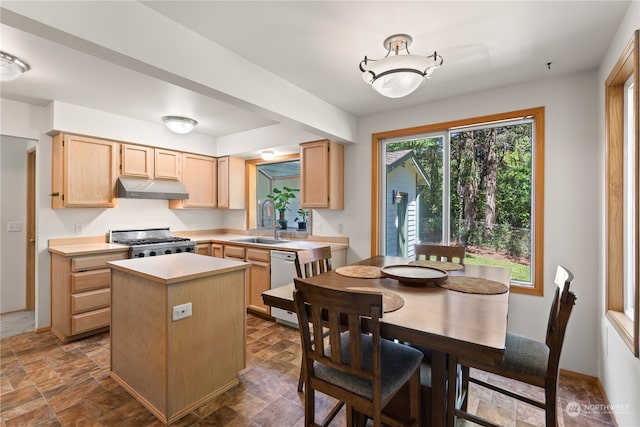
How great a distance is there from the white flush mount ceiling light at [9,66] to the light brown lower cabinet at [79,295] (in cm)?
162

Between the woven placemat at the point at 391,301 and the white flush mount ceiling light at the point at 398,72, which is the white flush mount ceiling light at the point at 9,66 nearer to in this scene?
the white flush mount ceiling light at the point at 398,72

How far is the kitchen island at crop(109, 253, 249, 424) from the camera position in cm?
183

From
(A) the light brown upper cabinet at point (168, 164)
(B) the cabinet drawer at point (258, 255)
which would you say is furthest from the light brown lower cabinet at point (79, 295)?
(B) the cabinet drawer at point (258, 255)

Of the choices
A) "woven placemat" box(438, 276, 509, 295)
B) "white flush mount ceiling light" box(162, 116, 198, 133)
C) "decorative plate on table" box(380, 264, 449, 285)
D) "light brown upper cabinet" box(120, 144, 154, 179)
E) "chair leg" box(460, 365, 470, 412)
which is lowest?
"chair leg" box(460, 365, 470, 412)

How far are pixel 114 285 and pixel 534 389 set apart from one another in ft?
10.7

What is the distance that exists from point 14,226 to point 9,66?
2.54m

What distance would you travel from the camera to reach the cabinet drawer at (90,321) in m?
2.93

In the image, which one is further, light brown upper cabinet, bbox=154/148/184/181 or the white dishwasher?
light brown upper cabinet, bbox=154/148/184/181

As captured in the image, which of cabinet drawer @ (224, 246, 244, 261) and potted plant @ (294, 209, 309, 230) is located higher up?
potted plant @ (294, 209, 309, 230)

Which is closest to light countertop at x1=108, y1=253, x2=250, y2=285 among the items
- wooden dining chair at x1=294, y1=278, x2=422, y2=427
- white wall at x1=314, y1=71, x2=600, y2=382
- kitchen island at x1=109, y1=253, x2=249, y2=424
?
kitchen island at x1=109, y1=253, x2=249, y2=424

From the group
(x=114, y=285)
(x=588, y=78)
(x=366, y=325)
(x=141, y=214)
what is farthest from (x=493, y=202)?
(x=141, y=214)

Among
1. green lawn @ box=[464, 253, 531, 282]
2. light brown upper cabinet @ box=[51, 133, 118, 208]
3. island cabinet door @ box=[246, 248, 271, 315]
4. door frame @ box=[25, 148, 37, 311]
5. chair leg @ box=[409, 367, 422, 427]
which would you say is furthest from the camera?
door frame @ box=[25, 148, 37, 311]

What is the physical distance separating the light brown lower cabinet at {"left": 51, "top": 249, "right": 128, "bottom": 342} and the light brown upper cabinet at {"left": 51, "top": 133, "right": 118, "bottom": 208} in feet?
2.11

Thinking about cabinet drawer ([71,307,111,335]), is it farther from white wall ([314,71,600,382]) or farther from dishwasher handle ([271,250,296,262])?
white wall ([314,71,600,382])
